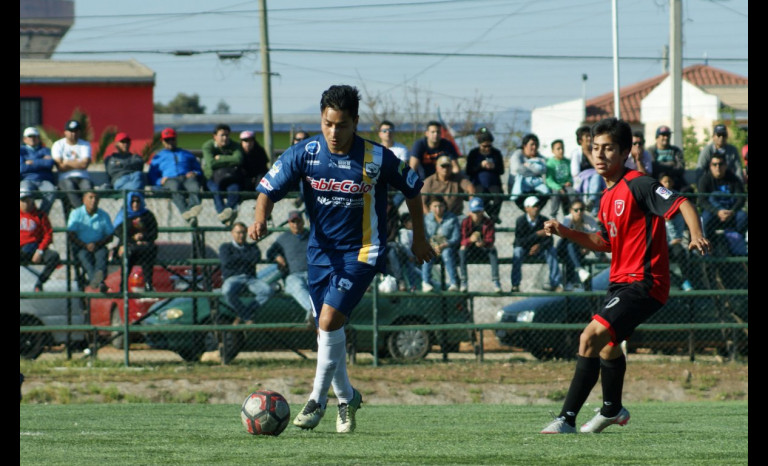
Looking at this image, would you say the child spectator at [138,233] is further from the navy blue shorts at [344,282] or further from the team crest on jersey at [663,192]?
the team crest on jersey at [663,192]

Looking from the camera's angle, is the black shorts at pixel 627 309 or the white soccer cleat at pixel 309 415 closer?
the black shorts at pixel 627 309

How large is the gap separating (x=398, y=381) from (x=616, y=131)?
7452 millimetres

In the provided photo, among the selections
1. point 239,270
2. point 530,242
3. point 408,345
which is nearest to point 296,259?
point 239,270

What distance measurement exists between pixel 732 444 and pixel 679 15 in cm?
1652

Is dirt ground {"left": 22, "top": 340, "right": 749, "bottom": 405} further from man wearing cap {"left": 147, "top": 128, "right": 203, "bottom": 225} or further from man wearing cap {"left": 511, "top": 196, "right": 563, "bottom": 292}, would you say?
man wearing cap {"left": 147, "top": 128, "right": 203, "bottom": 225}

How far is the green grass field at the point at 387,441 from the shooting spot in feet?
19.8

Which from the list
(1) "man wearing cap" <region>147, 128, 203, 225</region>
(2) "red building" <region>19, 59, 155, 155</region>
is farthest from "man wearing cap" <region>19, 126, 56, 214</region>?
(2) "red building" <region>19, 59, 155, 155</region>

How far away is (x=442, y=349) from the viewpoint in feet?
49.5

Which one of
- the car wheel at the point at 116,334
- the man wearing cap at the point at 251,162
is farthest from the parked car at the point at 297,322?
the man wearing cap at the point at 251,162

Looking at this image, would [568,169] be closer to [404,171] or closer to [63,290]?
[63,290]

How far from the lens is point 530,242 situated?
14.8 metres

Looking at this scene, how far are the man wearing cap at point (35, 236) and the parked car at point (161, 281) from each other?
31.9 inches

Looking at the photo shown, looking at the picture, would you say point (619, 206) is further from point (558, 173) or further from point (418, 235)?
Result: point (558, 173)

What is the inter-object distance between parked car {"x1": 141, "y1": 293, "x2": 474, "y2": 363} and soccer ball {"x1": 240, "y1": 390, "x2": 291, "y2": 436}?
7.21 meters
